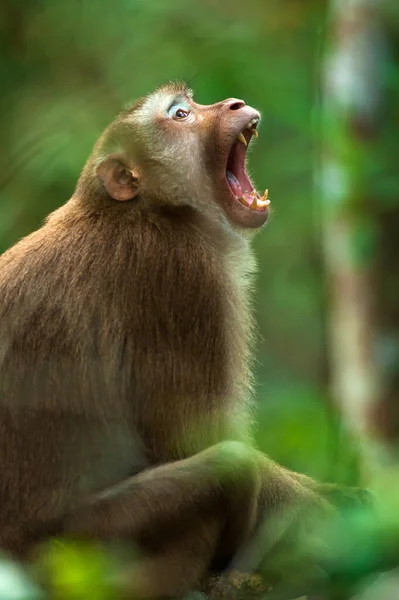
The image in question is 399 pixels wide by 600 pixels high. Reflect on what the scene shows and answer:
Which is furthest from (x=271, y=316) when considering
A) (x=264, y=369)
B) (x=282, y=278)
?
(x=264, y=369)

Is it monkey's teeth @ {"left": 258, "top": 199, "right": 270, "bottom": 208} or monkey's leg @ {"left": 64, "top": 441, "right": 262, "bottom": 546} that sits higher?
monkey's teeth @ {"left": 258, "top": 199, "right": 270, "bottom": 208}

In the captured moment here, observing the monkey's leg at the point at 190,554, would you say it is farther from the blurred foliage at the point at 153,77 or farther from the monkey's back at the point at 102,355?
the blurred foliage at the point at 153,77

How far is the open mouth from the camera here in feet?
14.4

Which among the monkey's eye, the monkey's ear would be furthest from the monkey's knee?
the monkey's eye

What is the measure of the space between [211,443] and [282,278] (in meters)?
4.41

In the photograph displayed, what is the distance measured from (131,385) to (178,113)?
1.75 m

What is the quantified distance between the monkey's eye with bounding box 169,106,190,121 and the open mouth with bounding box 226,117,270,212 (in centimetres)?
33

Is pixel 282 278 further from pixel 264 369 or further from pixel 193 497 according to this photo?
pixel 193 497

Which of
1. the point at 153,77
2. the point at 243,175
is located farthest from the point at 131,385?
the point at 153,77

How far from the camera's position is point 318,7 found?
2.53 metres

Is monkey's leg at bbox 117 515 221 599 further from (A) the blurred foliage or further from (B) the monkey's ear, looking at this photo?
(B) the monkey's ear

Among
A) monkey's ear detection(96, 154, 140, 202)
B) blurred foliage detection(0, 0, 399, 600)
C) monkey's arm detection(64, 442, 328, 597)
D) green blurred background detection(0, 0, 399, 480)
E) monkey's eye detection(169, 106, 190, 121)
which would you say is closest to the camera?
blurred foliage detection(0, 0, 399, 600)

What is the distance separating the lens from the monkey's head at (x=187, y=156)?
396 centimetres

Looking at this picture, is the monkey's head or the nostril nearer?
the monkey's head
